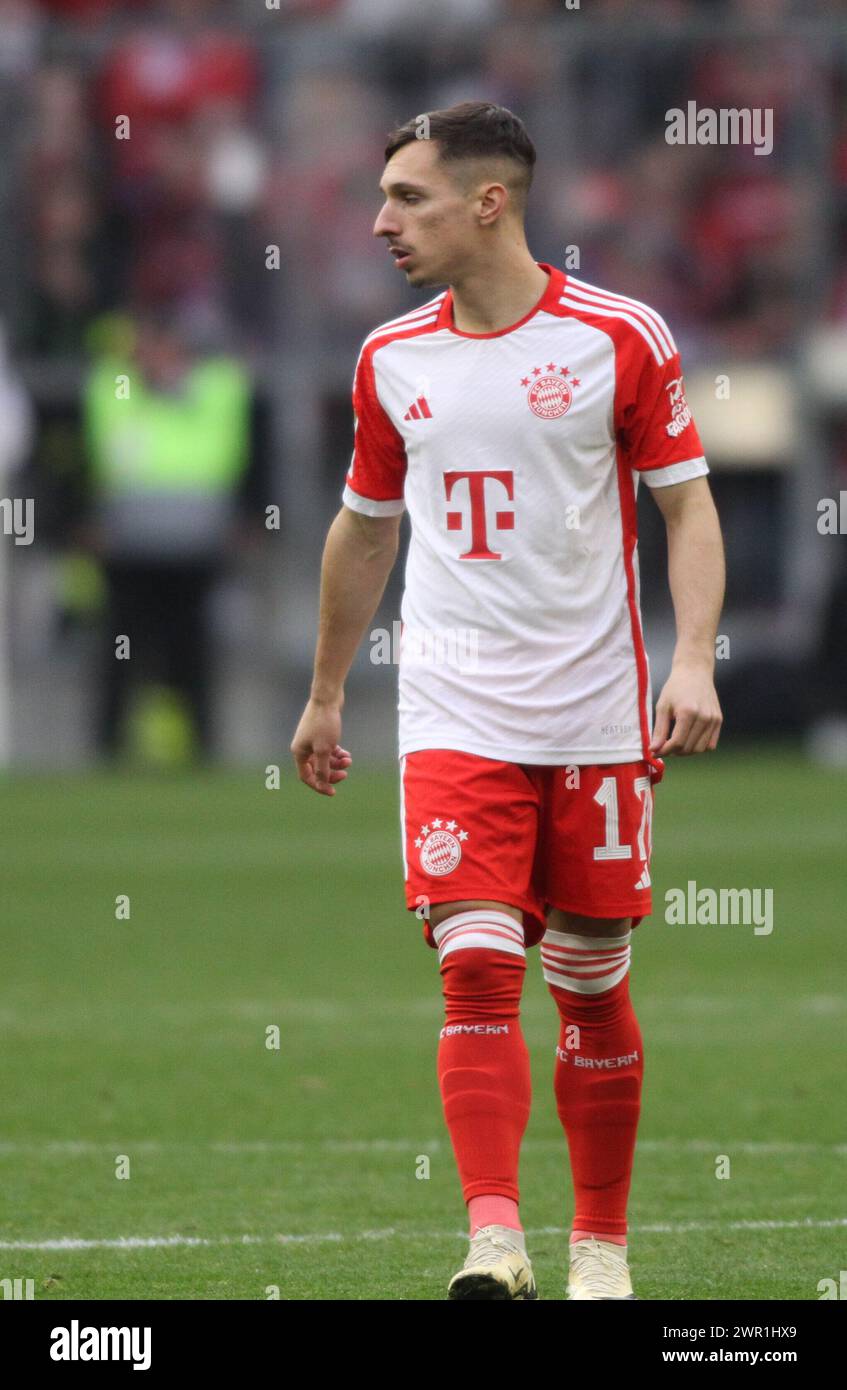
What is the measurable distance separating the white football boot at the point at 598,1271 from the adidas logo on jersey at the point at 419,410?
1.56 metres

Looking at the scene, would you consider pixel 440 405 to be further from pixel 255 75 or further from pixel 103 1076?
pixel 255 75

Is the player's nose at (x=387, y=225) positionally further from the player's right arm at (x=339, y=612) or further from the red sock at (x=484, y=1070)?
the red sock at (x=484, y=1070)

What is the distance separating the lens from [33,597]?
18953 mm

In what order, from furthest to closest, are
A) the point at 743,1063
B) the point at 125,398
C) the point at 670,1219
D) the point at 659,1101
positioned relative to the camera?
the point at 125,398, the point at 743,1063, the point at 659,1101, the point at 670,1219

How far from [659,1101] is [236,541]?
12034mm

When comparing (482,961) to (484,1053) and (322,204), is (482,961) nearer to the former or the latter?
(484,1053)

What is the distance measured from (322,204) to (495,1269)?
16.3 meters

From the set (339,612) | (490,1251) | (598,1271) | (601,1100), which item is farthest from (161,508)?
(490,1251)

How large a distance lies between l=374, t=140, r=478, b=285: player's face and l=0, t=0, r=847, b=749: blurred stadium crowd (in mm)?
13955

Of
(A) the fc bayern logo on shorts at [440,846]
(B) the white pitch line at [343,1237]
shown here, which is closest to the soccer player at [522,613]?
(A) the fc bayern logo on shorts at [440,846]

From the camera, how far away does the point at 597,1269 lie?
4.91 m

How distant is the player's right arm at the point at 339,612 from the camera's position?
5.23m

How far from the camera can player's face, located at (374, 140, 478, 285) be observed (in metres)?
4.98

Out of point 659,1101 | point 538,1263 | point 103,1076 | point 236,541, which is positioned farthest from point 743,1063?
point 236,541
